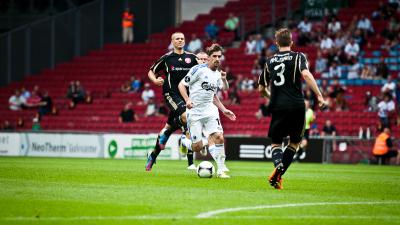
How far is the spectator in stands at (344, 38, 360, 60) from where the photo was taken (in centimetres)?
3591

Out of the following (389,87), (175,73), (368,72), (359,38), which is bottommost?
(175,73)

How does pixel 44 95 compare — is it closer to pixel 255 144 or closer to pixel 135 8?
pixel 135 8

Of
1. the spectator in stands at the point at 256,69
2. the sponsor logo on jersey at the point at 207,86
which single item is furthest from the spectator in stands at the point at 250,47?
the sponsor logo on jersey at the point at 207,86

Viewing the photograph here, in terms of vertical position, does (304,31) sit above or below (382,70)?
above

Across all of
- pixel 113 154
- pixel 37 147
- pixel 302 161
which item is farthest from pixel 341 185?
pixel 37 147

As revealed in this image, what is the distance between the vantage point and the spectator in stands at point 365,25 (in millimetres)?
36938

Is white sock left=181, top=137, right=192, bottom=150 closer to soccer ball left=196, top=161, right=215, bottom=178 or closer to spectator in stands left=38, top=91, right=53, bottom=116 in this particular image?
soccer ball left=196, top=161, right=215, bottom=178

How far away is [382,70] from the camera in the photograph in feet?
114

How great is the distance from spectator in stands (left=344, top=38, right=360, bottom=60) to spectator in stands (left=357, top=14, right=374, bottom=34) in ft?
3.98

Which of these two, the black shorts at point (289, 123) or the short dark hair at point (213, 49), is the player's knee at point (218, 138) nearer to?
the short dark hair at point (213, 49)

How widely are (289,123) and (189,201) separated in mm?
2709

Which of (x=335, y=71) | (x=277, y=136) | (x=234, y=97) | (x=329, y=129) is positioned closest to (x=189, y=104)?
(x=277, y=136)

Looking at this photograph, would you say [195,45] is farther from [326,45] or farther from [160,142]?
[160,142]

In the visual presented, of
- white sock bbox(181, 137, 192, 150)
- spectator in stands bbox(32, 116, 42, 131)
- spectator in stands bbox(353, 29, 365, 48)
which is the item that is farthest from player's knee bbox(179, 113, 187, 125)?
spectator in stands bbox(32, 116, 42, 131)
